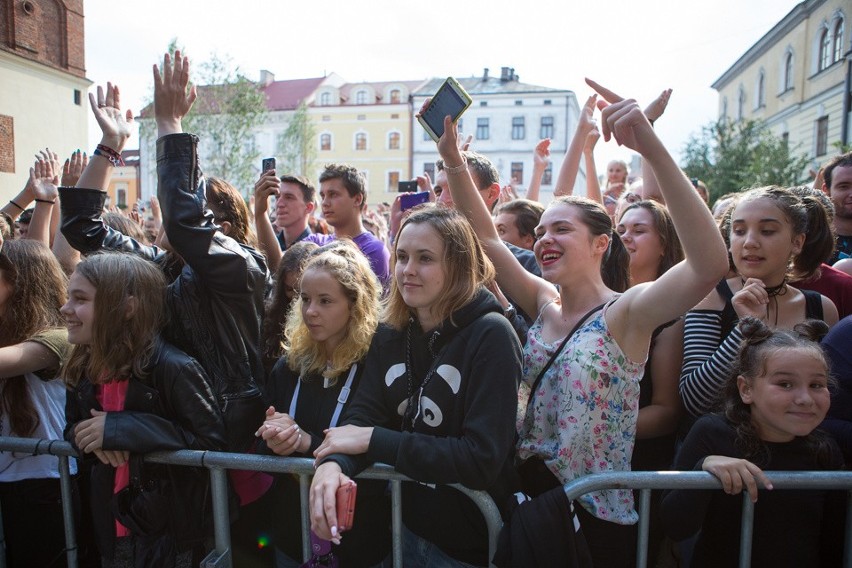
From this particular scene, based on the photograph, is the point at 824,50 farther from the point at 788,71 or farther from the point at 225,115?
the point at 225,115

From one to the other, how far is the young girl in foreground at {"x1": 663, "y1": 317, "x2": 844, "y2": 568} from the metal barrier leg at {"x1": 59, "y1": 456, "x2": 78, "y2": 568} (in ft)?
7.47

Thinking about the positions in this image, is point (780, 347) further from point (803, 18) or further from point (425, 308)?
point (803, 18)

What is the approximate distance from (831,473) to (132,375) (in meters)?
2.48

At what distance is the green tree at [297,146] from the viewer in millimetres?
39500

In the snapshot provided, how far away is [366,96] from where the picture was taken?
162 feet

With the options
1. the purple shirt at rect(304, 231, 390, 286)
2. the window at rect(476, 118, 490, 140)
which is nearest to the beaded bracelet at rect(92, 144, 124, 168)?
the purple shirt at rect(304, 231, 390, 286)

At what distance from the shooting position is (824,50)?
25.3 m

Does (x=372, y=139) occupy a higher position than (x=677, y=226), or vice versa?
(x=372, y=139)

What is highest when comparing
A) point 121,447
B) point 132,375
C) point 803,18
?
point 803,18

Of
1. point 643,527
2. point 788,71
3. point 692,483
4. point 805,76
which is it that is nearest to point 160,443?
point 643,527

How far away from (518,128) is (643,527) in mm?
45576

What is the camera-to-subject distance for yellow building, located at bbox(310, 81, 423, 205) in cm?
4603

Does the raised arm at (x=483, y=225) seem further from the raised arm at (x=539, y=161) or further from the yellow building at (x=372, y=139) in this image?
the yellow building at (x=372, y=139)

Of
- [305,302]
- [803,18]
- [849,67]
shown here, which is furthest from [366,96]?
[305,302]
